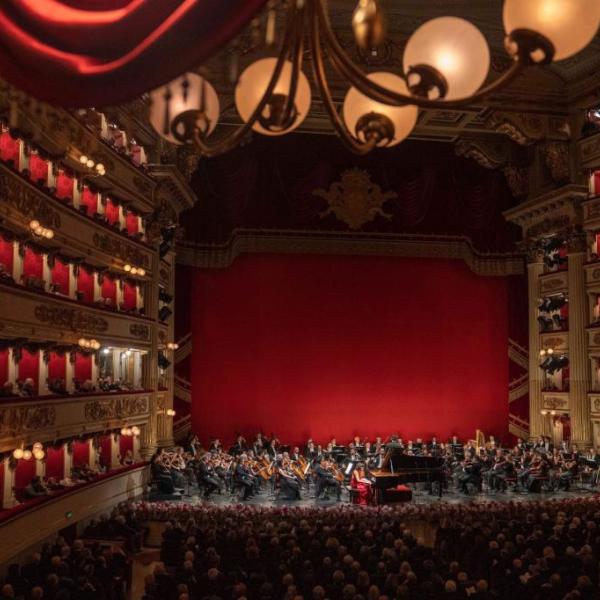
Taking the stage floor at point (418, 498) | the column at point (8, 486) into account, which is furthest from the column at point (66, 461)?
the stage floor at point (418, 498)

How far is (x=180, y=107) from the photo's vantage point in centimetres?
518

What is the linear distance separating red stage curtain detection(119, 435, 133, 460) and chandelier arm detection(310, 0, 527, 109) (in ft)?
58.6

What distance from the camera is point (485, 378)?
28203 mm

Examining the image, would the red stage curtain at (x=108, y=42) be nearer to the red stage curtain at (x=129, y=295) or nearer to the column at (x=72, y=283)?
the column at (x=72, y=283)

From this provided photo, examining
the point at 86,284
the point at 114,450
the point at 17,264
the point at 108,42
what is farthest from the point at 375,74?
the point at 114,450

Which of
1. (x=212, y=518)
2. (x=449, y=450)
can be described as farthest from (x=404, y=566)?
(x=449, y=450)

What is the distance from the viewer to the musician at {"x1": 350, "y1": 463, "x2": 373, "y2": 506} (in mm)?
19094

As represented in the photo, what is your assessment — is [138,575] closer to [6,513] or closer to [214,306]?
[6,513]

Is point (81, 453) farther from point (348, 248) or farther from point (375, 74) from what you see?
point (375, 74)

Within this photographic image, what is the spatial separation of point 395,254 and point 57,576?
66.2 ft

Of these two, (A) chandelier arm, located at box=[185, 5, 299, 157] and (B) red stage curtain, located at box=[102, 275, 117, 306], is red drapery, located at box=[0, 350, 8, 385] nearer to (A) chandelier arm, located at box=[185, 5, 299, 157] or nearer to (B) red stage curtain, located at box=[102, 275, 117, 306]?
(B) red stage curtain, located at box=[102, 275, 117, 306]

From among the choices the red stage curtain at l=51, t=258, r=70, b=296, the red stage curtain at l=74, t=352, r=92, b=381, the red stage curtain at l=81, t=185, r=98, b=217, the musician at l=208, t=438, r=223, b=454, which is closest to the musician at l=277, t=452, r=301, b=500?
the musician at l=208, t=438, r=223, b=454

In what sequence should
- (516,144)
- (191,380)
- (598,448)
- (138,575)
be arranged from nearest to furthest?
1. (138,575)
2. (598,448)
3. (191,380)
4. (516,144)

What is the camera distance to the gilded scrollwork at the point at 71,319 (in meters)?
15.7
